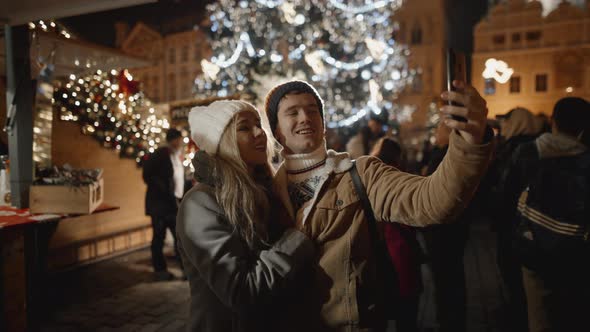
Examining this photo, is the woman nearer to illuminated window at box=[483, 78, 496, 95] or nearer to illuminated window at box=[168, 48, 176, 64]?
illuminated window at box=[483, 78, 496, 95]

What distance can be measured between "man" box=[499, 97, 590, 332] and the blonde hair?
2.22m

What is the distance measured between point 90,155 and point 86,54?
6.19ft

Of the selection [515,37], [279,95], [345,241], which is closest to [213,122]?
[279,95]

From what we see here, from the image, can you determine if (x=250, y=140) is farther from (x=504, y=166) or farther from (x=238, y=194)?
(x=504, y=166)

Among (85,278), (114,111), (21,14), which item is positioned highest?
(21,14)

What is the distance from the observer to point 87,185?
484 cm

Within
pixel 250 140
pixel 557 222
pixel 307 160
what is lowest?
pixel 557 222

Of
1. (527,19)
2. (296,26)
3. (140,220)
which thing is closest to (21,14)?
(140,220)

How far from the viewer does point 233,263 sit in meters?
1.85

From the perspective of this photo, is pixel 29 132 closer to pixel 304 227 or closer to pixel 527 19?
pixel 304 227

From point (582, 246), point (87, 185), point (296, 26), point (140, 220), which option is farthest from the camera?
point (296, 26)

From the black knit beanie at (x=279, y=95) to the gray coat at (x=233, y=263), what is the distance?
602 mm

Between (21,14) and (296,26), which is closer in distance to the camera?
(21,14)

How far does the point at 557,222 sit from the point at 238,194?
2.47m
